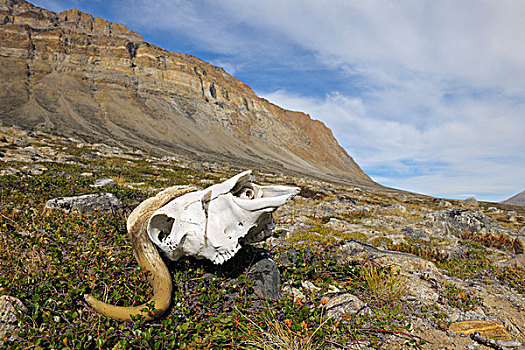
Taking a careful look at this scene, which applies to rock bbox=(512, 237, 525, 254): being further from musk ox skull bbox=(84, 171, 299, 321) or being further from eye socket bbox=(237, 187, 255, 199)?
eye socket bbox=(237, 187, 255, 199)

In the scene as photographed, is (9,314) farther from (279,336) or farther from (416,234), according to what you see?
(416,234)

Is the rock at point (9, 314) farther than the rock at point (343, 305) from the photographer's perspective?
No

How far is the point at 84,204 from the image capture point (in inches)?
307

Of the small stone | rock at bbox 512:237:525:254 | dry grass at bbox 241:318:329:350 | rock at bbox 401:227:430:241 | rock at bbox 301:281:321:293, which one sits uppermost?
the small stone

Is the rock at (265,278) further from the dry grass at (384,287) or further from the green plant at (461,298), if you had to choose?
the green plant at (461,298)

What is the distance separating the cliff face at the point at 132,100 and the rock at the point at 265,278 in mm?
68408

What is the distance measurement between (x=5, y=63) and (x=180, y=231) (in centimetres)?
13723

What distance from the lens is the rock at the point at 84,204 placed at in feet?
24.5

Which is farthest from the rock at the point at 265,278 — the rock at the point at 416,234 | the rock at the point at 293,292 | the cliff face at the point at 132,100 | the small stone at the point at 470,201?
the cliff face at the point at 132,100

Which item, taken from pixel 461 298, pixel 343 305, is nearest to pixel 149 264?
pixel 343 305

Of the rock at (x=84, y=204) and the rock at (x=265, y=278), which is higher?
the rock at (x=265, y=278)

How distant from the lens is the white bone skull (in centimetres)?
407

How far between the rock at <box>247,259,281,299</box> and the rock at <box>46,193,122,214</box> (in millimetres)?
5293

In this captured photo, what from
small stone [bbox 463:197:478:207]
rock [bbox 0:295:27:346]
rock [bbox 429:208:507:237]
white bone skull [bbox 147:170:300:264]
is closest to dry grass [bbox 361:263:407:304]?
white bone skull [bbox 147:170:300:264]
